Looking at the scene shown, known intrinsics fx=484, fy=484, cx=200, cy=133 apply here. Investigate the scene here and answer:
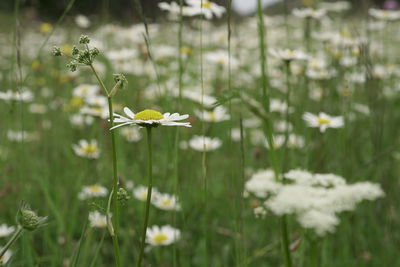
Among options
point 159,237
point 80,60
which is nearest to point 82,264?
point 159,237

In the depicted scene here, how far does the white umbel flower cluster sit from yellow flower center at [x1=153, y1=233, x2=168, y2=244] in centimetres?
66

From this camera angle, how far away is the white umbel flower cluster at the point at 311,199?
18.3 inches

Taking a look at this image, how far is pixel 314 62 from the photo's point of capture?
2.17 meters

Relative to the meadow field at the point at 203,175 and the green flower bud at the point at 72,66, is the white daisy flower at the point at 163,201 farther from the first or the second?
the green flower bud at the point at 72,66

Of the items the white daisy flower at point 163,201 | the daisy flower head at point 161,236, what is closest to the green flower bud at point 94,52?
the daisy flower head at point 161,236

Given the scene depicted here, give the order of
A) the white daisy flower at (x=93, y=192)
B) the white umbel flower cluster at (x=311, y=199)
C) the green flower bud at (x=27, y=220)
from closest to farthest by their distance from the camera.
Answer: the white umbel flower cluster at (x=311, y=199) → the green flower bud at (x=27, y=220) → the white daisy flower at (x=93, y=192)

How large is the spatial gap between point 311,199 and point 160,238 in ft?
2.63

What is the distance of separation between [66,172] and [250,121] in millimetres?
1210

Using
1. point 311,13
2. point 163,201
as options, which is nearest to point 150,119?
point 163,201

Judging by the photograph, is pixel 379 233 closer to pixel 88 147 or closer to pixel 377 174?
pixel 377 174

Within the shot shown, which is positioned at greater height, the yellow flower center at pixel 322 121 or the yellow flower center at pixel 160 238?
the yellow flower center at pixel 322 121

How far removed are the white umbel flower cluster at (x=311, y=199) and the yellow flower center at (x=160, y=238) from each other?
66cm

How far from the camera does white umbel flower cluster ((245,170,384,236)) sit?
1.53 ft

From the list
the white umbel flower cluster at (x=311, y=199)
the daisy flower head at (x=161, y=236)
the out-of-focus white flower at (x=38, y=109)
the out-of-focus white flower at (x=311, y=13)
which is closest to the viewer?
the white umbel flower cluster at (x=311, y=199)
